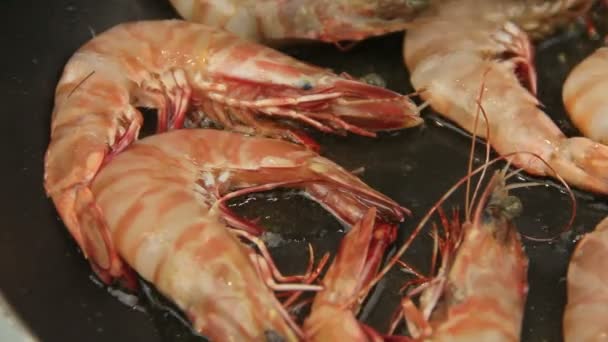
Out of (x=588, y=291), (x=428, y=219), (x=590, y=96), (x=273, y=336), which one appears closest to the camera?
(x=273, y=336)

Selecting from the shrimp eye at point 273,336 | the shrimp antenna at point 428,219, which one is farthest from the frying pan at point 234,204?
the shrimp eye at point 273,336

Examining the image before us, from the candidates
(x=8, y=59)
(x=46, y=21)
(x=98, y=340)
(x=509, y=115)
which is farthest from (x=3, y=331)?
(x=509, y=115)

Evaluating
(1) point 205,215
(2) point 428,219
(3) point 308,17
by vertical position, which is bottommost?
(2) point 428,219

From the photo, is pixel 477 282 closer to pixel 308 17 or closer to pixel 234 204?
pixel 234 204

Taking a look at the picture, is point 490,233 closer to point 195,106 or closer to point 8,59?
point 195,106

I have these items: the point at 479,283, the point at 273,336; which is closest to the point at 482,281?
the point at 479,283

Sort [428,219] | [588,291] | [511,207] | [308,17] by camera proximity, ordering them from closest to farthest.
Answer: [588,291] < [511,207] < [428,219] < [308,17]

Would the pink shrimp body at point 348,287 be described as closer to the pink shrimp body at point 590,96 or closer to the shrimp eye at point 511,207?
the shrimp eye at point 511,207
